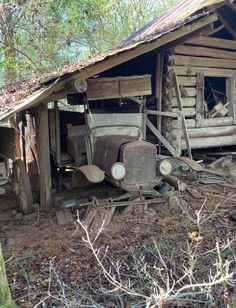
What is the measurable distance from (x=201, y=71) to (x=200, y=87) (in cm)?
40

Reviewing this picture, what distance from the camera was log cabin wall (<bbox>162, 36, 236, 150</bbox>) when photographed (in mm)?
8242

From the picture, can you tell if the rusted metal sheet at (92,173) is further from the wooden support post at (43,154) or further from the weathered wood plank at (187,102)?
the weathered wood plank at (187,102)

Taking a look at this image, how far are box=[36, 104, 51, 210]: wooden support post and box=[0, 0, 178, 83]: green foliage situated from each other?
32.7 ft

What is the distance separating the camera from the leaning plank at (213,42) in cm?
850

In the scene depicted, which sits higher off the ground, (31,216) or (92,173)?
(92,173)

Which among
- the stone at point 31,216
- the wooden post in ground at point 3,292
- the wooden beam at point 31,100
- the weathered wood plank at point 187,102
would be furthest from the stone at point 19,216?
the weathered wood plank at point 187,102

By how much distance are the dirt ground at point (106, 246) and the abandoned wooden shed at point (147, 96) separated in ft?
3.75

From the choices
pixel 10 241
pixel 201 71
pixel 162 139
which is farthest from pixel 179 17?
pixel 10 241

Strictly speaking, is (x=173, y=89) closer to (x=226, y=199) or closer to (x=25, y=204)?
(x=226, y=199)

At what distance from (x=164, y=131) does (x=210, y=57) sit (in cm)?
235

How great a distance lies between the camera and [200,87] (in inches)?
340

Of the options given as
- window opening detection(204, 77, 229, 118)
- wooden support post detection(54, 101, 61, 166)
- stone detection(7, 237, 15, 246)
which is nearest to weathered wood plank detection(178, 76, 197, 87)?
window opening detection(204, 77, 229, 118)

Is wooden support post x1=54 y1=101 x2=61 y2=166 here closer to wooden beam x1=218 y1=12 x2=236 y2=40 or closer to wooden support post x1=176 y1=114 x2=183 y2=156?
wooden support post x1=176 y1=114 x2=183 y2=156

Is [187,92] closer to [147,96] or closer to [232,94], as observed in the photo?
[147,96]
